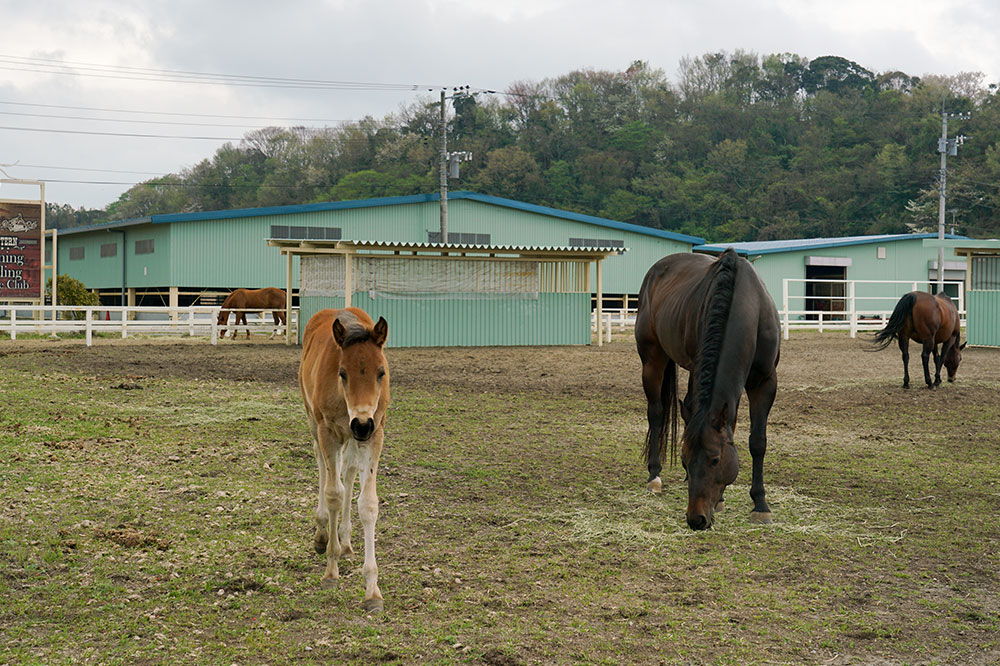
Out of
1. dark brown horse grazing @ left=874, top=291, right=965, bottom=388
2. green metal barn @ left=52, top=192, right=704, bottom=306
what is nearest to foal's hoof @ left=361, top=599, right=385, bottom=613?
dark brown horse grazing @ left=874, top=291, right=965, bottom=388

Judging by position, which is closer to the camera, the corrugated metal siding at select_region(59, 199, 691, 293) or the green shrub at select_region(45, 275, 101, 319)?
the green shrub at select_region(45, 275, 101, 319)

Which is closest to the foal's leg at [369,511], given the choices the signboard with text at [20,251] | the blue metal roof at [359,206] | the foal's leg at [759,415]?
the foal's leg at [759,415]

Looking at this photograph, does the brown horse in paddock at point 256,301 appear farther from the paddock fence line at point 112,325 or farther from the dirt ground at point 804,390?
the dirt ground at point 804,390

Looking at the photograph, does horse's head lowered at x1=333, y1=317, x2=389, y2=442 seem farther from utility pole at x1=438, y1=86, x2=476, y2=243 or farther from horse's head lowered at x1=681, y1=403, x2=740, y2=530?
utility pole at x1=438, y1=86, x2=476, y2=243

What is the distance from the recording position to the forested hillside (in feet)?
198

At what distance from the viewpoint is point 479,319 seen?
938 inches

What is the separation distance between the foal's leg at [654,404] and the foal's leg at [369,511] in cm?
296

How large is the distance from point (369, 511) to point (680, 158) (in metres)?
68.6

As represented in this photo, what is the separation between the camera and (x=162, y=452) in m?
8.00

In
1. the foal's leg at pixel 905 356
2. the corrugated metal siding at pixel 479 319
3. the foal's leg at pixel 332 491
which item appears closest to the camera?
the foal's leg at pixel 332 491

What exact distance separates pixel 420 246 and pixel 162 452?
14747 mm

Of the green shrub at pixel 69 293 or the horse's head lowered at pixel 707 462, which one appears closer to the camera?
the horse's head lowered at pixel 707 462

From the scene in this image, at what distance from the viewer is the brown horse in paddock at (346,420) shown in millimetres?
4305

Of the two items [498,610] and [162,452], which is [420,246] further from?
[498,610]
